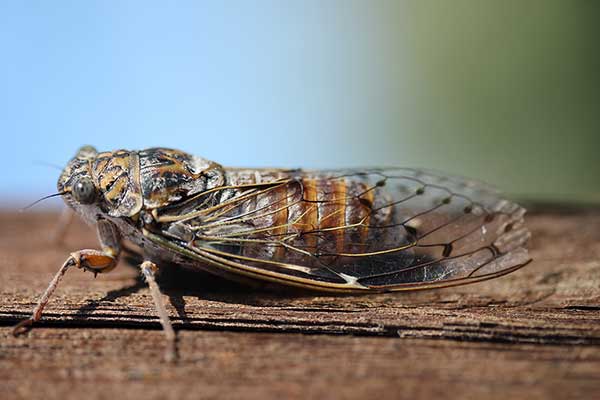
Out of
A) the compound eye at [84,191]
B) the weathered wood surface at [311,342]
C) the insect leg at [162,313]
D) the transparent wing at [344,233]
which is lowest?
Answer: the weathered wood surface at [311,342]

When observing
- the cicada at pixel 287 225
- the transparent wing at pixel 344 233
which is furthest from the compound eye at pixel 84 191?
the transparent wing at pixel 344 233

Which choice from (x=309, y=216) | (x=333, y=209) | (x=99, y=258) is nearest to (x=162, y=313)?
(x=99, y=258)

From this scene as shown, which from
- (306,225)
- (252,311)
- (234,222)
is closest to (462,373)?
(252,311)

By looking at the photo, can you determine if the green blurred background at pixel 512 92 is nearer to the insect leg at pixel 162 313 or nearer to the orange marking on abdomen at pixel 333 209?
the orange marking on abdomen at pixel 333 209

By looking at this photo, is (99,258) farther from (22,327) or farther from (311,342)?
(311,342)

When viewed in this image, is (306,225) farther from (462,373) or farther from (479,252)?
(462,373)

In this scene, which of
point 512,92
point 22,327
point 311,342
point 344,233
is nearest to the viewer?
point 311,342
